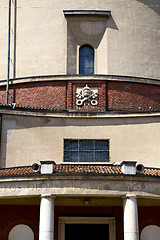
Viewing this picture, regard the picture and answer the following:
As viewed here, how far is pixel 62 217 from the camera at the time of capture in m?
22.7

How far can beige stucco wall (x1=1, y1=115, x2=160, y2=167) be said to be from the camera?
2366 cm

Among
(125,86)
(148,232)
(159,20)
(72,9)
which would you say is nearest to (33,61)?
(72,9)

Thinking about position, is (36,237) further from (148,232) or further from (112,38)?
(112,38)

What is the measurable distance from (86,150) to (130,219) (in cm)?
641

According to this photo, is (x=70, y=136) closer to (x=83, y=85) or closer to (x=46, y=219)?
(x=83, y=85)

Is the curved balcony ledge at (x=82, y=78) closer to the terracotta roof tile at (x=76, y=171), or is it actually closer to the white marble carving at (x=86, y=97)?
the white marble carving at (x=86, y=97)

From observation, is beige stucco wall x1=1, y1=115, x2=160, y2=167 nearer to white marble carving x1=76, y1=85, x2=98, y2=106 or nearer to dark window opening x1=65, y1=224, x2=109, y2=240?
white marble carving x1=76, y1=85, x2=98, y2=106

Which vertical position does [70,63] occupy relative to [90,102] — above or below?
above

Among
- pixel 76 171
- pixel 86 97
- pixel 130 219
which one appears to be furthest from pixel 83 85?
pixel 130 219

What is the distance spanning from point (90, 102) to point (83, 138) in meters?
3.61

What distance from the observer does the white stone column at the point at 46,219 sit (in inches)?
732

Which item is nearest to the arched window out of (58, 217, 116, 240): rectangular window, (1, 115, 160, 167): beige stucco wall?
(1, 115, 160, 167): beige stucco wall

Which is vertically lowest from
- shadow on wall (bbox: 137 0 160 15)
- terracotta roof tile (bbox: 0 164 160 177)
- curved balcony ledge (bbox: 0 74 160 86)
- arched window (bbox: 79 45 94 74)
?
terracotta roof tile (bbox: 0 164 160 177)

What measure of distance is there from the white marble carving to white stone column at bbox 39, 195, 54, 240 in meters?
9.52
